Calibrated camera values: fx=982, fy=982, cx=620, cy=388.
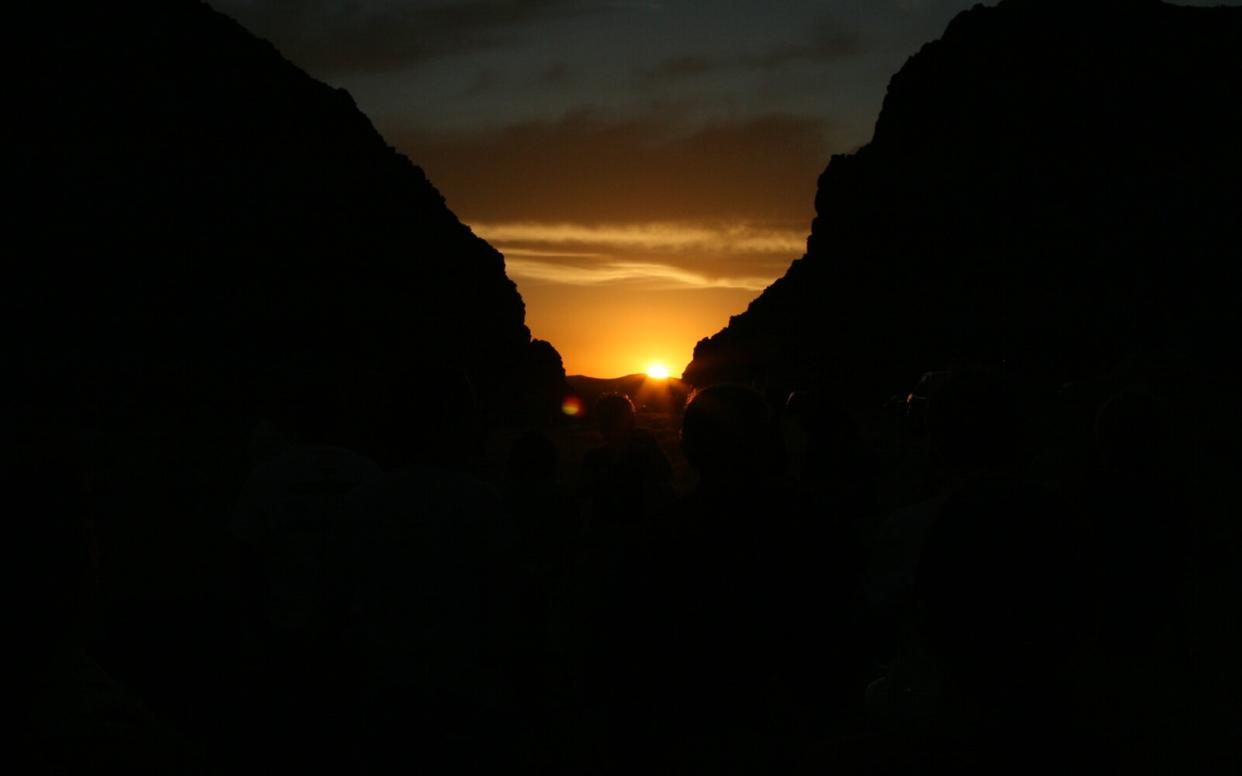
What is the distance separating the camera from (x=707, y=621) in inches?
100.0

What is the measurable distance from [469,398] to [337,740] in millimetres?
1318

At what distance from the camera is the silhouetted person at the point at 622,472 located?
414 cm

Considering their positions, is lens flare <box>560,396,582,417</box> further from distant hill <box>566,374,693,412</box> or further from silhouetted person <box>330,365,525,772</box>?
silhouetted person <box>330,365,525,772</box>

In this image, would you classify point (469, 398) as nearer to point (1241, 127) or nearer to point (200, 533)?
point (200, 533)

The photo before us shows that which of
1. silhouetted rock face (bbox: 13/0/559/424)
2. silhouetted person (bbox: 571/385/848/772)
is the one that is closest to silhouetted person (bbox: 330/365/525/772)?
silhouetted person (bbox: 571/385/848/772)

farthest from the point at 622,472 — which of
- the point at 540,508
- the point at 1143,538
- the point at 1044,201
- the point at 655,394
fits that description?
the point at 655,394

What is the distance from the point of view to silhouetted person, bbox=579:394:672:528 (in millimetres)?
4137

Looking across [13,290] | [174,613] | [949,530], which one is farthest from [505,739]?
[13,290]

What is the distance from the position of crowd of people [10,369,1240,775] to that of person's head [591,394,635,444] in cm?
161

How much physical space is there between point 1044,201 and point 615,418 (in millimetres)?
47028

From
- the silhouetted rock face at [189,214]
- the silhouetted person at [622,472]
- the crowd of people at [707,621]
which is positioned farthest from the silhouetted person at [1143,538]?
the silhouetted rock face at [189,214]

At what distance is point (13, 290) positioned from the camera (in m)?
26.2

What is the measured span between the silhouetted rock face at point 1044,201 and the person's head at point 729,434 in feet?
116

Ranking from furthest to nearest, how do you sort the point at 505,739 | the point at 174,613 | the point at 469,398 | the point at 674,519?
the point at 174,613 → the point at 469,398 → the point at 505,739 → the point at 674,519
